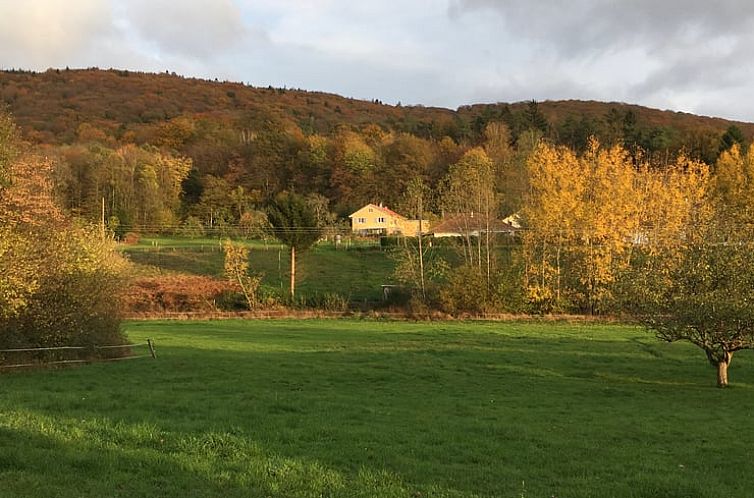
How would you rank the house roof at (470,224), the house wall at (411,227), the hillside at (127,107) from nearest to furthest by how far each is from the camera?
the house roof at (470,224)
the house wall at (411,227)
the hillside at (127,107)

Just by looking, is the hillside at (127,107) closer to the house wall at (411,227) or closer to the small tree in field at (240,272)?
the small tree in field at (240,272)

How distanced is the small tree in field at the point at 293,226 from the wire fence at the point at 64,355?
32295 mm

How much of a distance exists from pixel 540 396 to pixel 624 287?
5.89 meters

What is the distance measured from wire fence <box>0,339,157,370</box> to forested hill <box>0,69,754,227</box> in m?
36.7

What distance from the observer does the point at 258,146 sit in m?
126

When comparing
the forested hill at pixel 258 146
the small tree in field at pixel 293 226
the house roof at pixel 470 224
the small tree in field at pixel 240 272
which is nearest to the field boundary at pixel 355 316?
the small tree in field at pixel 240 272

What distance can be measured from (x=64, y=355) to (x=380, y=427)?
16.9 metres

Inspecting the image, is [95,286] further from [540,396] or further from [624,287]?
[624,287]

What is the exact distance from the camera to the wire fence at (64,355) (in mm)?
21047

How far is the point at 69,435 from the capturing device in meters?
9.35

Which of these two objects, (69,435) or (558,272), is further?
(558,272)

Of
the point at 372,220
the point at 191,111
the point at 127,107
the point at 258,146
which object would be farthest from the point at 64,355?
the point at 191,111

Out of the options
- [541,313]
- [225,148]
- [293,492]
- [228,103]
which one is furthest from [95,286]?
[228,103]

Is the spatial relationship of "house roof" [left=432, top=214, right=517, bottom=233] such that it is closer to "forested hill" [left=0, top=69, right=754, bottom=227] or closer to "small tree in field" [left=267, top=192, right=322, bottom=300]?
"forested hill" [left=0, top=69, right=754, bottom=227]
